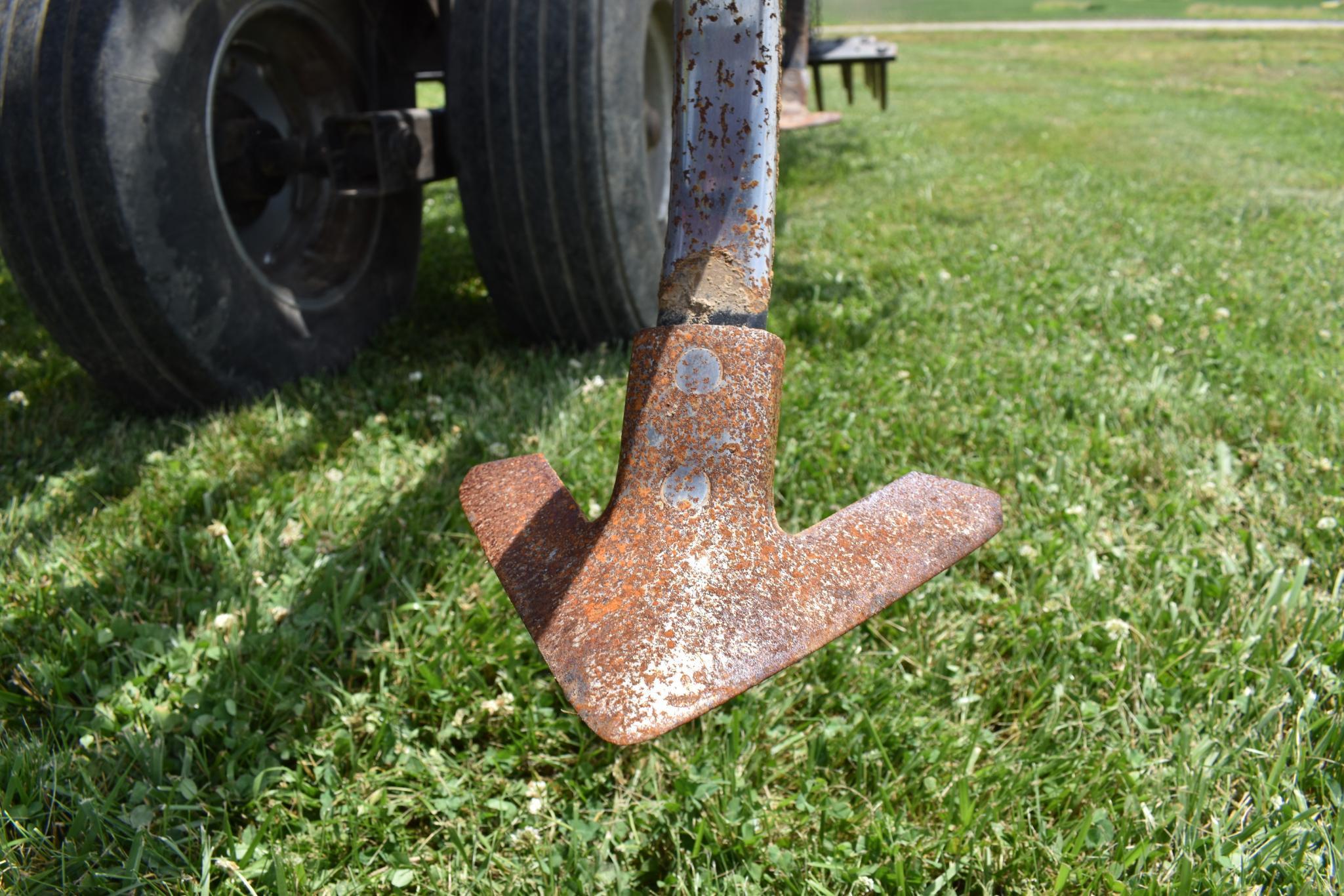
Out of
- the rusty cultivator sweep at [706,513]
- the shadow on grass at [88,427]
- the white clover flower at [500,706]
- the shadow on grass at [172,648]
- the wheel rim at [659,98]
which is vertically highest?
the wheel rim at [659,98]

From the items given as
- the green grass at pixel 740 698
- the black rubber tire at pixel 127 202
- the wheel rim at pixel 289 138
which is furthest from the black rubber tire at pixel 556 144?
the black rubber tire at pixel 127 202

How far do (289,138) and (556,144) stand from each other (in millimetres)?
711

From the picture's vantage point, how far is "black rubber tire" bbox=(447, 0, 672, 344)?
210cm

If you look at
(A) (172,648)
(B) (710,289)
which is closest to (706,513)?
(B) (710,289)

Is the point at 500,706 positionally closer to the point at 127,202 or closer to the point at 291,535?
the point at 291,535

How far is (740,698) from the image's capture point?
54.1 inches

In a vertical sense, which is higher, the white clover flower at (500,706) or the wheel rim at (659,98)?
the wheel rim at (659,98)

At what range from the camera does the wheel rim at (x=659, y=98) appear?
2793mm

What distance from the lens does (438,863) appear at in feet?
3.73

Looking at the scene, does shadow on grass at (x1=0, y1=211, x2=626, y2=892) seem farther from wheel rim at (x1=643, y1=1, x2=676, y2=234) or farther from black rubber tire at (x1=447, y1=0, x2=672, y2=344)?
wheel rim at (x1=643, y1=1, x2=676, y2=234)

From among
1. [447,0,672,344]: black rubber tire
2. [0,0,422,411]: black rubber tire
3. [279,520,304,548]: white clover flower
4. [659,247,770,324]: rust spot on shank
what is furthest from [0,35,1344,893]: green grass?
[659,247,770,324]: rust spot on shank

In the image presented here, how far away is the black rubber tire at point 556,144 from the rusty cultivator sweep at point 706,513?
1006mm

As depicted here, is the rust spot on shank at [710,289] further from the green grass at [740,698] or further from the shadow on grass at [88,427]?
the shadow on grass at [88,427]

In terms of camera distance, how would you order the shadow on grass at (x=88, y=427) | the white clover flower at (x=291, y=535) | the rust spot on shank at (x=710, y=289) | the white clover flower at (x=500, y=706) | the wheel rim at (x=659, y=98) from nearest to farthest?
the rust spot on shank at (x=710, y=289), the white clover flower at (x=500, y=706), the white clover flower at (x=291, y=535), the shadow on grass at (x=88, y=427), the wheel rim at (x=659, y=98)
